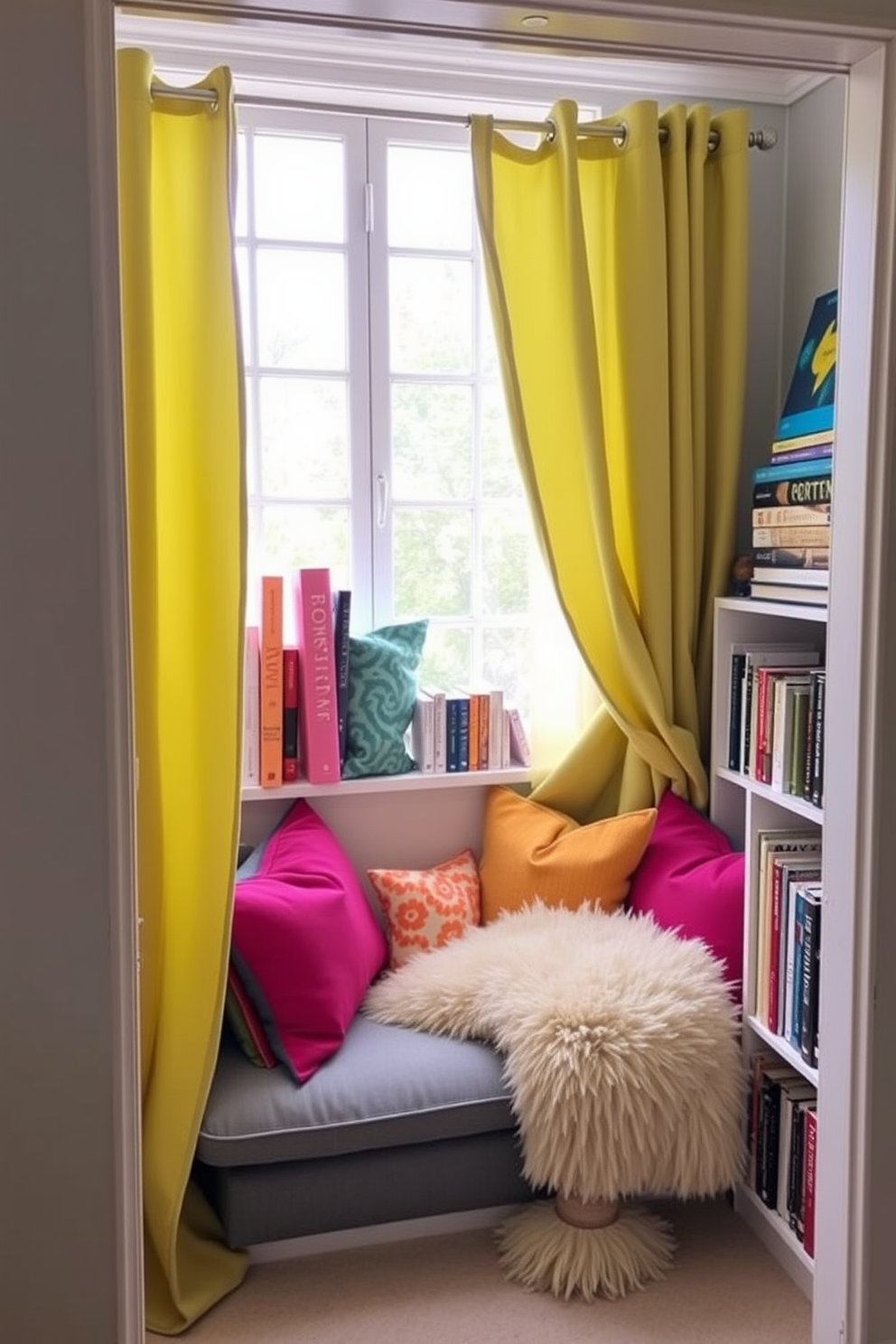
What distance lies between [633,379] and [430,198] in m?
0.62

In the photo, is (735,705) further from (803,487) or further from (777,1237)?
(777,1237)

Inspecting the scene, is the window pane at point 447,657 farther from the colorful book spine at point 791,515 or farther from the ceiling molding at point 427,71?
the ceiling molding at point 427,71

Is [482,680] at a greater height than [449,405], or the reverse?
[449,405]

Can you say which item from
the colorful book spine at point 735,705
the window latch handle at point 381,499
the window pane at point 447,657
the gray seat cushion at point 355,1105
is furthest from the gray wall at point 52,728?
the window pane at point 447,657

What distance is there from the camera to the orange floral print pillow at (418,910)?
2.48m

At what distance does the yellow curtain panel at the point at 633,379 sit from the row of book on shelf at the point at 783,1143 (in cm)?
59

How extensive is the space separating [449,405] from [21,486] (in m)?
1.47

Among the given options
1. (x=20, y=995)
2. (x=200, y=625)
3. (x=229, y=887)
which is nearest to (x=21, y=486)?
(x=20, y=995)

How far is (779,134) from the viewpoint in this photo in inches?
103

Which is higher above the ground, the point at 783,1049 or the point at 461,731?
the point at 461,731

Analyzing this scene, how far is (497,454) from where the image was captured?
8.82ft

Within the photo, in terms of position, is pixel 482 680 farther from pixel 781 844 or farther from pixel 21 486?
pixel 21 486

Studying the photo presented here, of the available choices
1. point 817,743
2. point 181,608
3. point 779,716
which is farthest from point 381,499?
point 817,743

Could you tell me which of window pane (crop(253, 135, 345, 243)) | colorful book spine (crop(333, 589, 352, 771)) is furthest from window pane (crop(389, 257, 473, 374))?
colorful book spine (crop(333, 589, 352, 771))
